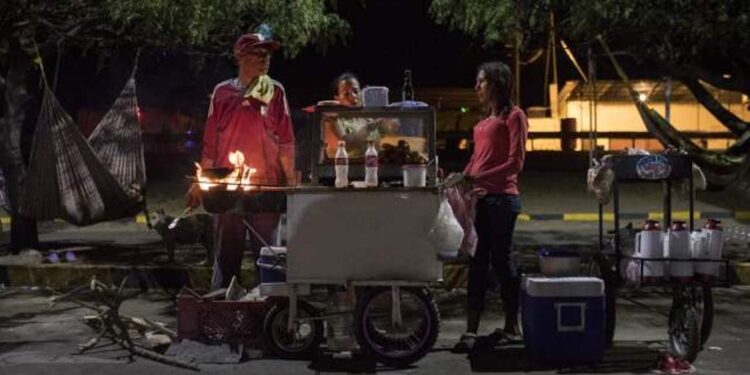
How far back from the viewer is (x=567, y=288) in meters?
6.11

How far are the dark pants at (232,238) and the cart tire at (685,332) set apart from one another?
272 centimetres

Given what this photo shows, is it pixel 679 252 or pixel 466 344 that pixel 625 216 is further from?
pixel 679 252

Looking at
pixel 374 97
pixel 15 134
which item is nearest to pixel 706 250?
pixel 374 97

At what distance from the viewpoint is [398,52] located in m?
32.1

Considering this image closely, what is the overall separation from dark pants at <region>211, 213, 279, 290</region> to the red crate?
72 centimetres

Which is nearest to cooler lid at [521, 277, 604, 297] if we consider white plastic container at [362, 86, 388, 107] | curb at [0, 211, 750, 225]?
white plastic container at [362, 86, 388, 107]

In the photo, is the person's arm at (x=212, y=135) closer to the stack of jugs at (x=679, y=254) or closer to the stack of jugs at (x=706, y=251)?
the stack of jugs at (x=679, y=254)

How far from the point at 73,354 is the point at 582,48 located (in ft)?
24.9

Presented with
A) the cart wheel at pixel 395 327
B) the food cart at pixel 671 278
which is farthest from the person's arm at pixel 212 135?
the food cart at pixel 671 278

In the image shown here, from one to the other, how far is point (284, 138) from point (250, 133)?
25 centimetres

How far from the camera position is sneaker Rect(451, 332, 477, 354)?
6707 millimetres

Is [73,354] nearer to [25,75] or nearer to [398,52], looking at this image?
[25,75]

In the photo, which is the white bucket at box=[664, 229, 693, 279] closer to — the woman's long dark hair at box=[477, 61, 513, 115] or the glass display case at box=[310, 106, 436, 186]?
the woman's long dark hair at box=[477, 61, 513, 115]

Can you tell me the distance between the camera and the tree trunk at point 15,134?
11.0 m
